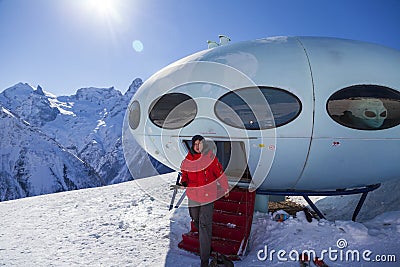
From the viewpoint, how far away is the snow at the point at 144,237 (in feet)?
12.9

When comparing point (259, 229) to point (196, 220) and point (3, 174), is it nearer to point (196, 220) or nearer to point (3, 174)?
point (196, 220)

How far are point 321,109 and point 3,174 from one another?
103 metres

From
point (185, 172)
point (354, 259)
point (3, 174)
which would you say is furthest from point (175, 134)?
point (3, 174)

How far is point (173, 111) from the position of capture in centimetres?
483

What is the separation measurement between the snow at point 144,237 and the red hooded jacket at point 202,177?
3.53 feet

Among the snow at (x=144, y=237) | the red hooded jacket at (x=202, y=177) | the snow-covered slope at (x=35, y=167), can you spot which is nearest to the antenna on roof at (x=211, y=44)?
the red hooded jacket at (x=202, y=177)

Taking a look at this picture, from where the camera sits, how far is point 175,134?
4.90 metres

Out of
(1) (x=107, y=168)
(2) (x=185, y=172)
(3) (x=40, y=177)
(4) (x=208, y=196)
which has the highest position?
(2) (x=185, y=172)

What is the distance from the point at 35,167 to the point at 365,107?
98.2 meters

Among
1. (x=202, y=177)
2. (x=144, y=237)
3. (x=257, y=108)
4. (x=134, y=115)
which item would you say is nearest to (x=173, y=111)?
(x=134, y=115)

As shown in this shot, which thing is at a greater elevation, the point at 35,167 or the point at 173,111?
the point at 173,111
